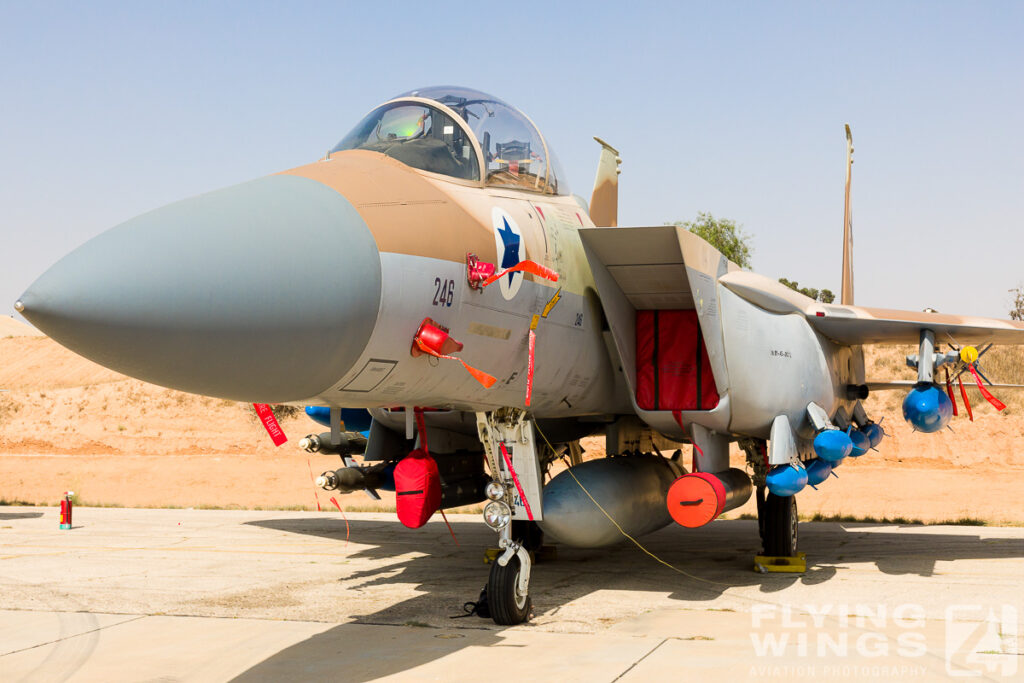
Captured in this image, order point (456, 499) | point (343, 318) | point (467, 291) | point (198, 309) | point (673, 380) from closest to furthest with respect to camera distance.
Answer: point (198, 309) < point (343, 318) < point (467, 291) < point (673, 380) < point (456, 499)

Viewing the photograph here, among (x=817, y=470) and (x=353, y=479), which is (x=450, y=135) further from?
(x=817, y=470)

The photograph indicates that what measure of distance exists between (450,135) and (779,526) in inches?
223

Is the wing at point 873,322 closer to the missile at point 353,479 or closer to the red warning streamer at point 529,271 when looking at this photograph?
the red warning streamer at point 529,271

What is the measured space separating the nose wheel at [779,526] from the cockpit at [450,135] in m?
4.62

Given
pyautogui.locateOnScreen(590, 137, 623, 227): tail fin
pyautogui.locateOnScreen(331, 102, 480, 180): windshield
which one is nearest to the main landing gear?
pyautogui.locateOnScreen(590, 137, 623, 227): tail fin

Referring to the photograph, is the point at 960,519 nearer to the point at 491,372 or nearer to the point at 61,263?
the point at 491,372

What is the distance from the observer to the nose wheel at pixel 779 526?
10062 millimetres

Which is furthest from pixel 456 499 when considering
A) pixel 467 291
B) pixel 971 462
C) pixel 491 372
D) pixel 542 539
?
pixel 971 462

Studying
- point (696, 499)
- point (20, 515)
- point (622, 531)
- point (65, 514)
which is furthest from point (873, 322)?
point (20, 515)

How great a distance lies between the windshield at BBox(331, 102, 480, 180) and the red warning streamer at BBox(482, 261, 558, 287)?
0.74 meters

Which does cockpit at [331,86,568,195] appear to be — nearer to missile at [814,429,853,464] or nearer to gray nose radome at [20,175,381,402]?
gray nose radome at [20,175,381,402]

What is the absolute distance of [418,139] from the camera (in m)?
6.76

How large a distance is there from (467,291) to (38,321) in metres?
2.72

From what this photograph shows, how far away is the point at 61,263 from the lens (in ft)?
14.0
